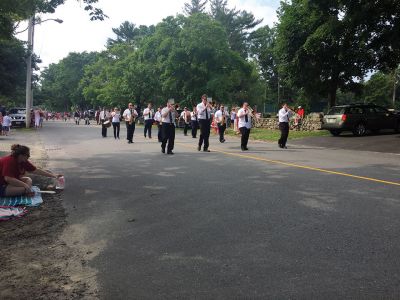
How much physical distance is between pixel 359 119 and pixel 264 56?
2034 inches

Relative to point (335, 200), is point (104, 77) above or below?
above

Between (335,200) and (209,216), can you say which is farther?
(335,200)

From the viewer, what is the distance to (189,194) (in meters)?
7.71

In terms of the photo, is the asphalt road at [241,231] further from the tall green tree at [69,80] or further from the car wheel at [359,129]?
the tall green tree at [69,80]

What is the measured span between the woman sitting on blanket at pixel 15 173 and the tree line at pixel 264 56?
17.1 metres

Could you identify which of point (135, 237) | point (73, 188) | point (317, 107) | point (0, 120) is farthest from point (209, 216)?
point (317, 107)

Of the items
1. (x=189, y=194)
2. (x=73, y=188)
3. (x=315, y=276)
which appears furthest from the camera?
(x=73, y=188)

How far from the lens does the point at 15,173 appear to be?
7.38 meters

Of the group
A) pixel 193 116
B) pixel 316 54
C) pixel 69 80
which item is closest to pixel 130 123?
pixel 193 116

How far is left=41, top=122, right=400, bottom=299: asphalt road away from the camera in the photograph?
3797 mm

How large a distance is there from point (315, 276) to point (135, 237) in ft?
7.52

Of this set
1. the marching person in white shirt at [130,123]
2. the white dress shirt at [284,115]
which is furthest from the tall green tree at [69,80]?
the white dress shirt at [284,115]

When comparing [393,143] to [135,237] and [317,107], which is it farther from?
[317,107]

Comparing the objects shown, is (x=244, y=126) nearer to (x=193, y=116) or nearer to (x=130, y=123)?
(x=130, y=123)
